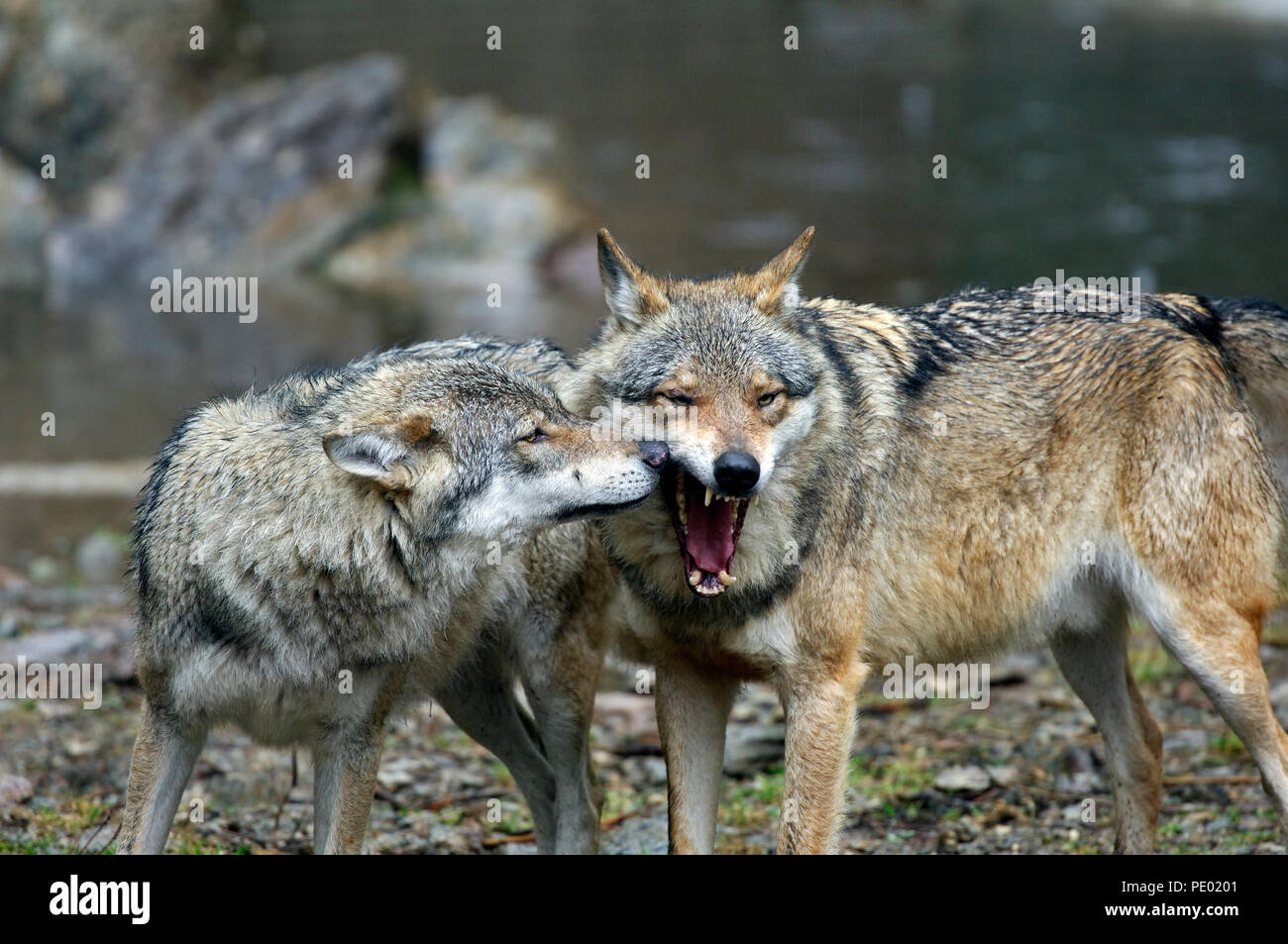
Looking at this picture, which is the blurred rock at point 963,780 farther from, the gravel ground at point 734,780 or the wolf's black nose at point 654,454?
the wolf's black nose at point 654,454

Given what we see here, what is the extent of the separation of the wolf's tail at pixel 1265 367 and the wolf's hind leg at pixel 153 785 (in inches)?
174

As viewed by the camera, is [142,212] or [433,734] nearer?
[433,734]

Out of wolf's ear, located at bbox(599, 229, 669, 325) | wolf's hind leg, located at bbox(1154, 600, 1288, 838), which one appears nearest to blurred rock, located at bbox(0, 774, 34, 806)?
wolf's ear, located at bbox(599, 229, 669, 325)

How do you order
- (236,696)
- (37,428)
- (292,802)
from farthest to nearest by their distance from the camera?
(37,428) → (292,802) → (236,696)

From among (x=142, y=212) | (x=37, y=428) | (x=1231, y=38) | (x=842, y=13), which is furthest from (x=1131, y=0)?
(x=37, y=428)

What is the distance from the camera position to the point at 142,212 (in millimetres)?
20031

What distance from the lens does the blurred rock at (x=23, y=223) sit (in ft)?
66.1

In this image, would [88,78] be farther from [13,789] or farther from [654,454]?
[654,454]

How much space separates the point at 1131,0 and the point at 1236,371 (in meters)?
27.3

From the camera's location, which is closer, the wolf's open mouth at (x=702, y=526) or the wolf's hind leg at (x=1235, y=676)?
the wolf's open mouth at (x=702, y=526)

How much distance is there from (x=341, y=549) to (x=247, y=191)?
594 inches

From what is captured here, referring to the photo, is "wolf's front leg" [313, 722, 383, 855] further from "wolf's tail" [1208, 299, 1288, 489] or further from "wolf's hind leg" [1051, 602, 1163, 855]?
"wolf's tail" [1208, 299, 1288, 489]

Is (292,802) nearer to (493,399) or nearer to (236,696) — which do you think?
(236,696)

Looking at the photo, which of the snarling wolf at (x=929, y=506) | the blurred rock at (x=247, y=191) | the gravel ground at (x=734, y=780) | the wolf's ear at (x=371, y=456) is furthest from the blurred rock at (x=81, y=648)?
the blurred rock at (x=247, y=191)
